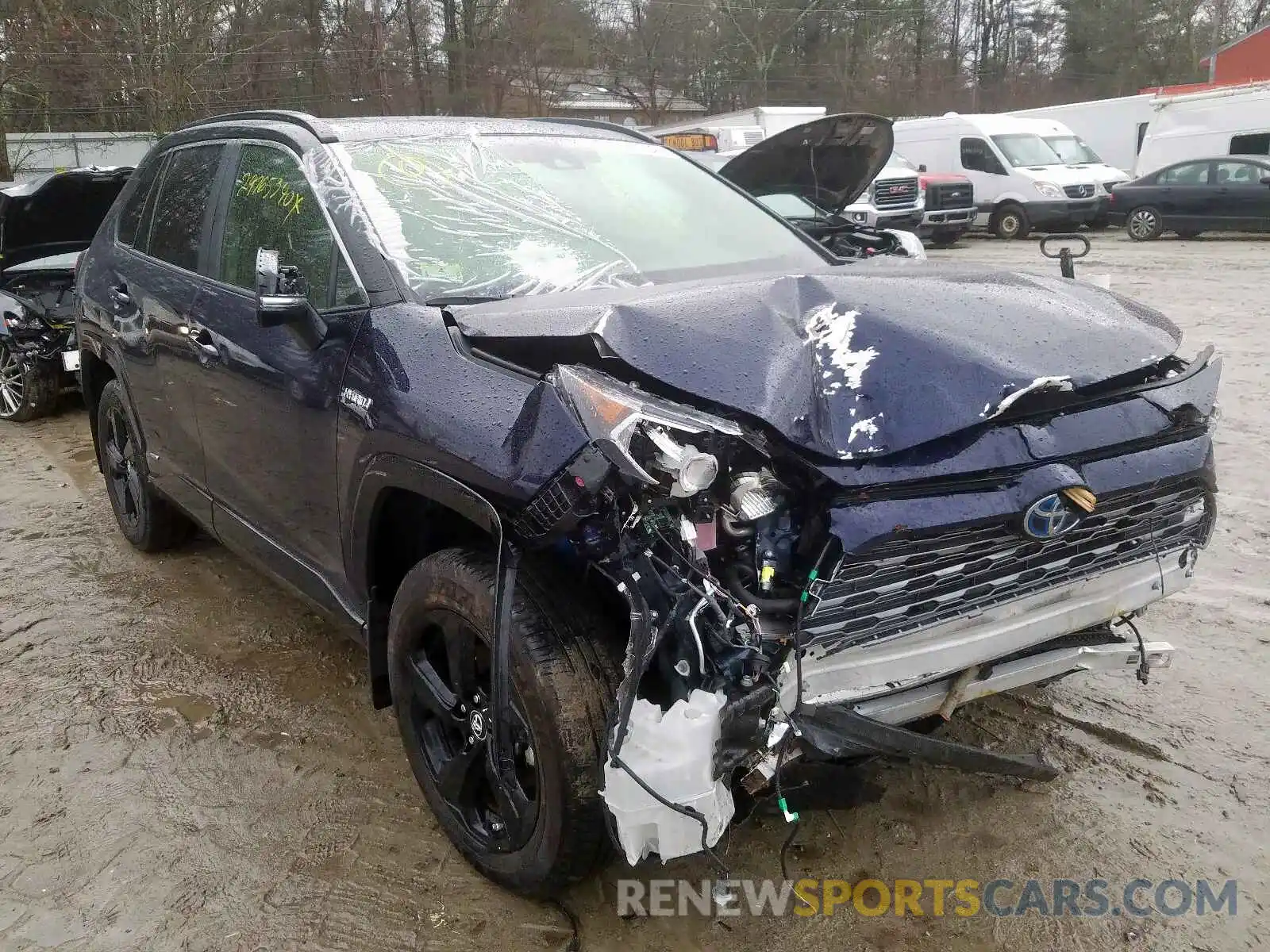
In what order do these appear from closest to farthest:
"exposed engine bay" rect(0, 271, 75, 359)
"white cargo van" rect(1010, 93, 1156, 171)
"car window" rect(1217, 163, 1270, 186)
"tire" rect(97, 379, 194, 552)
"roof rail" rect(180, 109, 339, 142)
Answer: "roof rail" rect(180, 109, 339, 142) → "tire" rect(97, 379, 194, 552) → "exposed engine bay" rect(0, 271, 75, 359) → "car window" rect(1217, 163, 1270, 186) → "white cargo van" rect(1010, 93, 1156, 171)

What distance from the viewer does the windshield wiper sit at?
2715mm

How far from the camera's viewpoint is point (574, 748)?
2143mm

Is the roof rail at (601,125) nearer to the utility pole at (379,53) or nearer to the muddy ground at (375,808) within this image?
the muddy ground at (375,808)

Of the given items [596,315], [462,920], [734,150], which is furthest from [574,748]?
[734,150]

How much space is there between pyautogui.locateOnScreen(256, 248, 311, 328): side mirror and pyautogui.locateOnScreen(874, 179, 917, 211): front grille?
1530cm

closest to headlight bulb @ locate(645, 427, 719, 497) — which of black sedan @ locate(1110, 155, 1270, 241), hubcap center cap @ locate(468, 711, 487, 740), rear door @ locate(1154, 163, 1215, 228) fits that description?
hubcap center cap @ locate(468, 711, 487, 740)

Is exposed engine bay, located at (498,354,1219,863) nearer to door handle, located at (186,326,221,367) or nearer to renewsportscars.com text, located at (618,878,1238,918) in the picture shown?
renewsportscars.com text, located at (618,878,1238,918)

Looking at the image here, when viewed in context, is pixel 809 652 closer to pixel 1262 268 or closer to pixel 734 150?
pixel 1262 268

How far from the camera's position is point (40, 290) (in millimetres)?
8188

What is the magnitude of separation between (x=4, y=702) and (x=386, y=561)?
6.12 ft

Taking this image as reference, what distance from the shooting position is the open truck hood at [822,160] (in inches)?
187

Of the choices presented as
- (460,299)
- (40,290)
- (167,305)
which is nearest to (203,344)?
(167,305)

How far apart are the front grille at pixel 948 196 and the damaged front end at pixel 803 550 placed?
55.8ft

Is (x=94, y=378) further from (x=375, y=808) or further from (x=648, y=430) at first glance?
(x=648, y=430)
